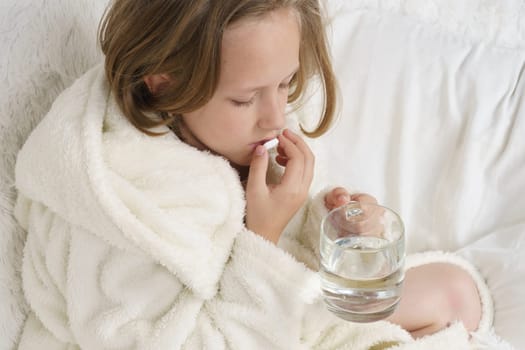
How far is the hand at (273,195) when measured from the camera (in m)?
1.12

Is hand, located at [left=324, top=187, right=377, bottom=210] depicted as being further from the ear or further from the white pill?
the ear

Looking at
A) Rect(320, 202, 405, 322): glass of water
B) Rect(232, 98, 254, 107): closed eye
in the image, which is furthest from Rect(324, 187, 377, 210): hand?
Rect(232, 98, 254, 107): closed eye

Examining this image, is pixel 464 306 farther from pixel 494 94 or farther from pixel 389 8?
pixel 389 8

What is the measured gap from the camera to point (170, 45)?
1013 mm

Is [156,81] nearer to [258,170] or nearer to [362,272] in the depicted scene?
[258,170]

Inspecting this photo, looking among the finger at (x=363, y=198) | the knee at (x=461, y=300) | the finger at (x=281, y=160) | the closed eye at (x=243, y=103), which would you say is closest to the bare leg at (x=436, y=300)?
the knee at (x=461, y=300)

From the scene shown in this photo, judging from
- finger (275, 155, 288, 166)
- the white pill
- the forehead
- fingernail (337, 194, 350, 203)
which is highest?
the forehead

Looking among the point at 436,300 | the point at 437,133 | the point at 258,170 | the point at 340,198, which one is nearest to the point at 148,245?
the point at 258,170

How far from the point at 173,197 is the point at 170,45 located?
19 cm

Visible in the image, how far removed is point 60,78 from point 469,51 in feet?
2.40

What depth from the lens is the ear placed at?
1.07 metres

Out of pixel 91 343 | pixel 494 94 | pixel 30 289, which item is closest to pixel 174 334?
pixel 91 343

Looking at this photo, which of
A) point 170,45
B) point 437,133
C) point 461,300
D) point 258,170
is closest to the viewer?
point 170,45

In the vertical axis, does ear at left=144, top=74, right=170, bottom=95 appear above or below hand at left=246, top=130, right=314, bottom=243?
above
